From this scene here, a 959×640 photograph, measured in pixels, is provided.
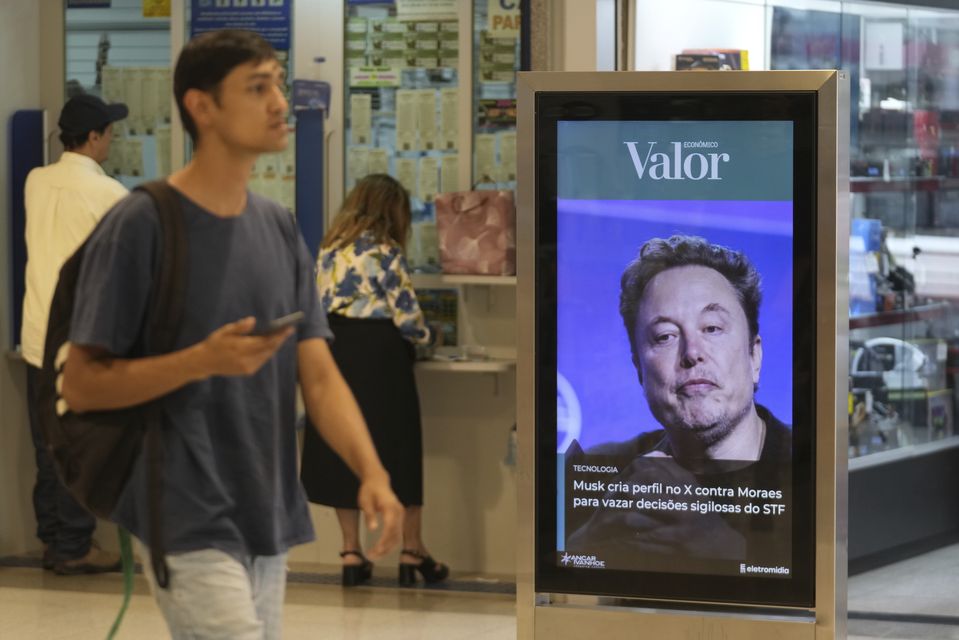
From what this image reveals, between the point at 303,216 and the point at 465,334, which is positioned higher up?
the point at 303,216

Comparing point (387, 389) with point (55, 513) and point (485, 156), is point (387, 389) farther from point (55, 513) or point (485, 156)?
point (55, 513)

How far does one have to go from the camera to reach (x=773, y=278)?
13.0 feet

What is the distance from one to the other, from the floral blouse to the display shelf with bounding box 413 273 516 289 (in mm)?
178

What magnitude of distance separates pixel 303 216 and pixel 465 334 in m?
0.87

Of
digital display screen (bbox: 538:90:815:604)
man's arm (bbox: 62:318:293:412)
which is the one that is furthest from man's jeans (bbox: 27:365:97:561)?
man's arm (bbox: 62:318:293:412)

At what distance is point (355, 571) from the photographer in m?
6.35

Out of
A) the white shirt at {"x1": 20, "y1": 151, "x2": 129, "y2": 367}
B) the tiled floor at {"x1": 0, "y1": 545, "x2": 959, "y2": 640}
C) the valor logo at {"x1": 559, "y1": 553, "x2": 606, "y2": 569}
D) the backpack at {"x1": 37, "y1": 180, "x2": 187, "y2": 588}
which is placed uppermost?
the white shirt at {"x1": 20, "y1": 151, "x2": 129, "y2": 367}

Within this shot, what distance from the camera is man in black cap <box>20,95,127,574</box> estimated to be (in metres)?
6.13

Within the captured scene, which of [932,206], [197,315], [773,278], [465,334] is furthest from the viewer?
[465,334]

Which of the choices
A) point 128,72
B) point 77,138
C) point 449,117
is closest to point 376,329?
point 449,117

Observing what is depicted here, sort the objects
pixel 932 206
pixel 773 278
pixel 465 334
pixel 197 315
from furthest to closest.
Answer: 1. pixel 465 334
2. pixel 932 206
3. pixel 773 278
4. pixel 197 315

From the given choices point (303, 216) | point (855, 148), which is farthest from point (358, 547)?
point (855, 148)

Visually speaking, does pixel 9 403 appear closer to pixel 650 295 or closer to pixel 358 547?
pixel 358 547

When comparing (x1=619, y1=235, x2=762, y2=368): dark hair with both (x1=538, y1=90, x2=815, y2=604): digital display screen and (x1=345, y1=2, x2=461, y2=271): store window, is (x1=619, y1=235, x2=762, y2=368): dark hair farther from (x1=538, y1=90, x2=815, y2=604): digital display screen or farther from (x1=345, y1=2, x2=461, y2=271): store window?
(x1=345, y1=2, x2=461, y2=271): store window
